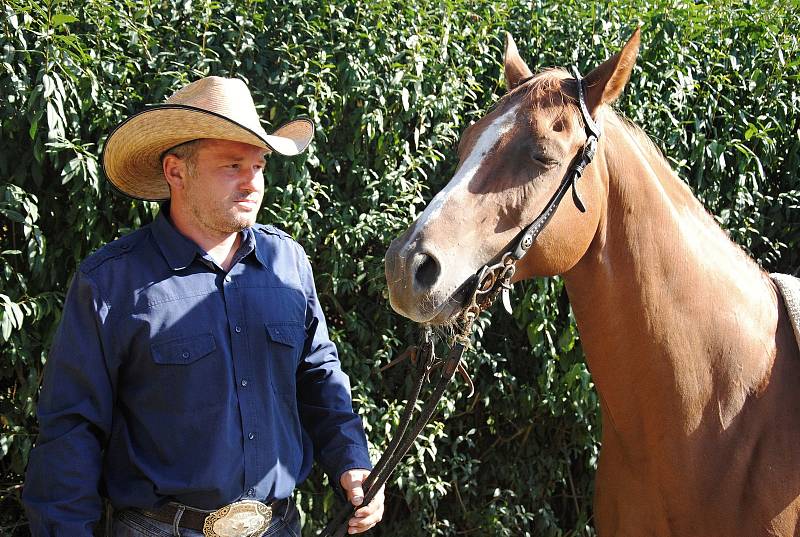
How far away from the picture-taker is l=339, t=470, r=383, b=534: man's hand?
215cm

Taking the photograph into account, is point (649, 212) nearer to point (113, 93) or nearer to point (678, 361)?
point (678, 361)

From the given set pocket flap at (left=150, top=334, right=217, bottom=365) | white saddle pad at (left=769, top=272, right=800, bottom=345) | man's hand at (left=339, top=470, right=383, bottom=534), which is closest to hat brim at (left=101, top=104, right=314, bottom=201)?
pocket flap at (left=150, top=334, right=217, bottom=365)

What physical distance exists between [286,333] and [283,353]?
0.19 ft

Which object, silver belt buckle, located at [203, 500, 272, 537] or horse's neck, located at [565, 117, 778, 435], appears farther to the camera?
horse's neck, located at [565, 117, 778, 435]

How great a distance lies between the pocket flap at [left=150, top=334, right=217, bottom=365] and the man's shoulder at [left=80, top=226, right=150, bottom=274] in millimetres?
268

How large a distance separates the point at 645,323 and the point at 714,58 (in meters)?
2.23

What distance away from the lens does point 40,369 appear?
10.3ft

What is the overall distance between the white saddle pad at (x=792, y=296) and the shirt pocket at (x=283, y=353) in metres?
1.51

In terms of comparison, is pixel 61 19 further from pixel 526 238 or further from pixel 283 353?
pixel 526 238

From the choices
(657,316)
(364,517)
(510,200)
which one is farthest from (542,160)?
(364,517)

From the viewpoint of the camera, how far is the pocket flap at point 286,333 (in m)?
2.15

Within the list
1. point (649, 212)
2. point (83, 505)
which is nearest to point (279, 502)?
point (83, 505)

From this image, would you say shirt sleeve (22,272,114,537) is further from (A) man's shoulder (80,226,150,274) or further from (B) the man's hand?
(B) the man's hand

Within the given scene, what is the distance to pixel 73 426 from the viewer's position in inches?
75.5
